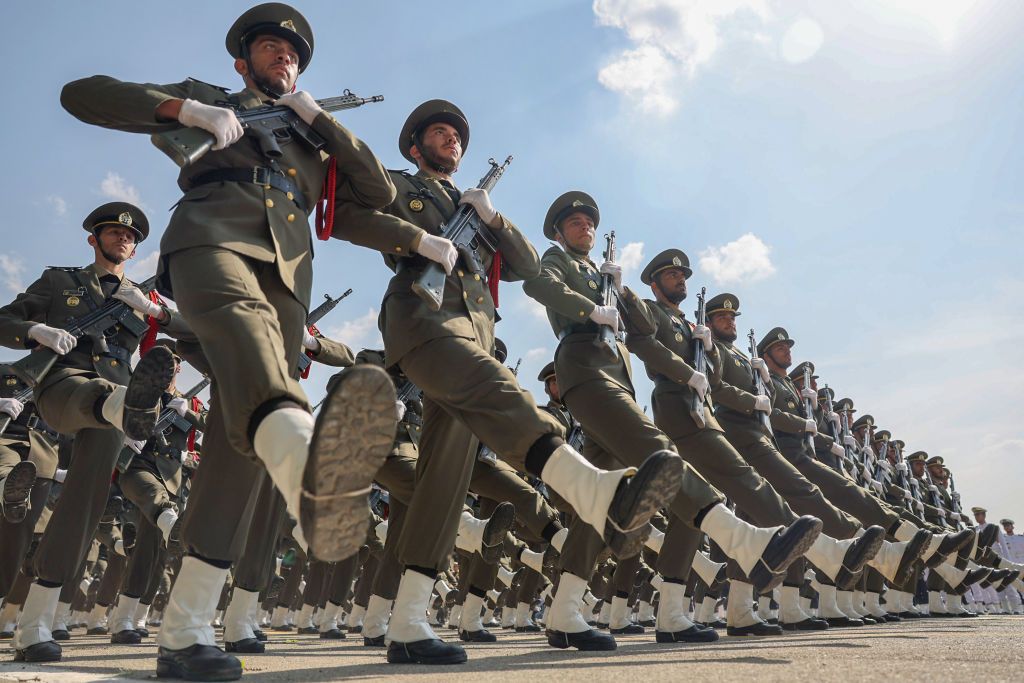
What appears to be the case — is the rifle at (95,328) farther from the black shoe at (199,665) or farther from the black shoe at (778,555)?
the black shoe at (778,555)

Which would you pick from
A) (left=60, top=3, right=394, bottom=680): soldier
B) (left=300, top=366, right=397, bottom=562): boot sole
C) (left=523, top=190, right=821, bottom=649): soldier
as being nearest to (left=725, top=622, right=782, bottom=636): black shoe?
(left=523, top=190, right=821, bottom=649): soldier

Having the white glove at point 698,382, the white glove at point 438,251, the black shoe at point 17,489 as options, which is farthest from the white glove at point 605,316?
the black shoe at point 17,489

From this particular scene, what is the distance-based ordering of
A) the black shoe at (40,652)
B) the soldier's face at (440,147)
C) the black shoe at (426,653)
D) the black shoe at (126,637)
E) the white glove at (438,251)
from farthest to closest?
the black shoe at (126,637), the soldier's face at (440,147), the black shoe at (40,652), the white glove at (438,251), the black shoe at (426,653)

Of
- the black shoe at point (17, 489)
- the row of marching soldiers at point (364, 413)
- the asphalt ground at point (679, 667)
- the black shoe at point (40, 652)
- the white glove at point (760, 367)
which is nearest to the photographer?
the asphalt ground at point (679, 667)

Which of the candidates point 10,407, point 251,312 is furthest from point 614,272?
point 10,407

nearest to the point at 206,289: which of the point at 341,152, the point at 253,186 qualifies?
the point at 253,186

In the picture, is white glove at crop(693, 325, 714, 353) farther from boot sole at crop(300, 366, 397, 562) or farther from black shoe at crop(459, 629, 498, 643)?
boot sole at crop(300, 366, 397, 562)

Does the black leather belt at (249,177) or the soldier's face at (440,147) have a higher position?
the soldier's face at (440,147)

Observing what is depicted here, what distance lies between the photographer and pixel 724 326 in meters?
8.49

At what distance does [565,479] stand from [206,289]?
157 centimetres

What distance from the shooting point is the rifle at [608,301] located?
511 cm

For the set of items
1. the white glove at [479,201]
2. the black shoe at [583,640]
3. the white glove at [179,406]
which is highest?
the white glove at [479,201]

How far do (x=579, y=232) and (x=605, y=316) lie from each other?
1325 mm

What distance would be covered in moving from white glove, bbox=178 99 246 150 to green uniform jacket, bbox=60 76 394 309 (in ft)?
0.55
